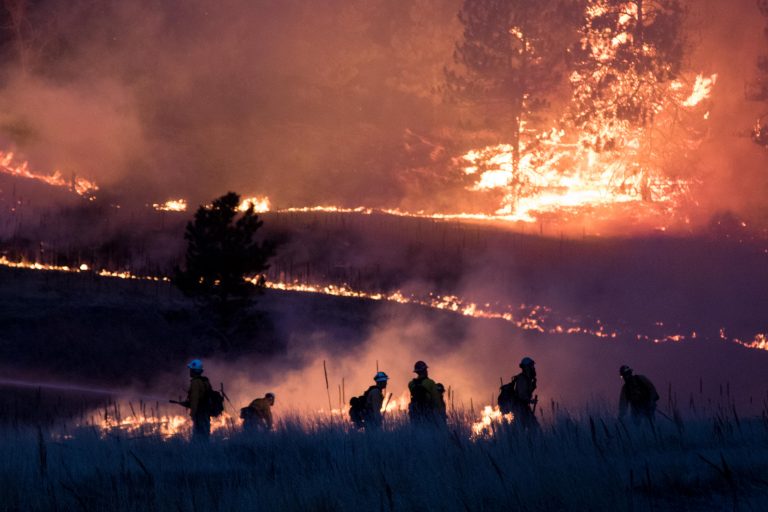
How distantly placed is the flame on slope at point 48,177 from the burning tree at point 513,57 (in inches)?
730

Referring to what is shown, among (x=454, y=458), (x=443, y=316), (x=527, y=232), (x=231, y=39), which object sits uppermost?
(x=231, y=39)

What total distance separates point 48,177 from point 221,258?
25801 millimetres

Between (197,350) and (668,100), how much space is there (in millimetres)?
33378

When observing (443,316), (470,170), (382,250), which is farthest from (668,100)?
(443,316)

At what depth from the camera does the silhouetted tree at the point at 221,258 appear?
39812mm

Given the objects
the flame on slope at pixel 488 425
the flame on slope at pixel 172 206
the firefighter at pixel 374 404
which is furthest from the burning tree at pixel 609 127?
the flame on slope at pixel 488 425

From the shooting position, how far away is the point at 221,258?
131ft

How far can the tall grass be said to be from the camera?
14.6 m

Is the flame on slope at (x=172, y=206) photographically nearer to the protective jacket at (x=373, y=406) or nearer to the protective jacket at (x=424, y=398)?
the protective jacket at (x=373, y=406)

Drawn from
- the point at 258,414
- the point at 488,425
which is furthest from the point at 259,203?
the point at 488,425

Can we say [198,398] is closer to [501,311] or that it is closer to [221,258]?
[221,258]

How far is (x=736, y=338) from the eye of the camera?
163 feet

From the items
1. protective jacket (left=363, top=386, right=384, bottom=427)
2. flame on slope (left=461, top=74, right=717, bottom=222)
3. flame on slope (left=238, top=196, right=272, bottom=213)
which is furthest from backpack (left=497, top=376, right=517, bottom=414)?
flame on slope (left=461, top=74, right=717, bottom=222)

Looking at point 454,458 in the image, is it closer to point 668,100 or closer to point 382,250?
point 382,250
